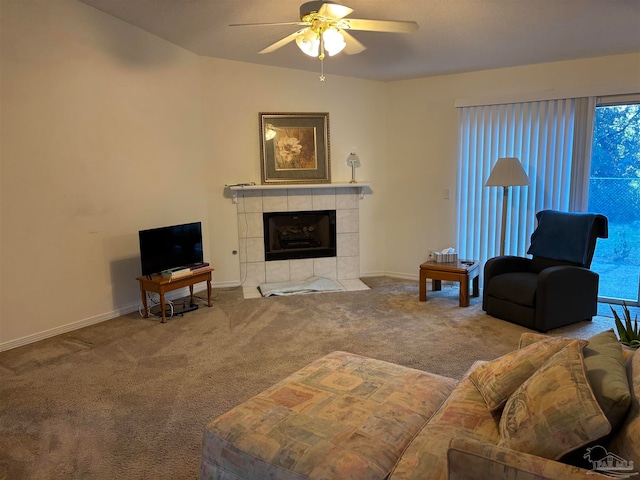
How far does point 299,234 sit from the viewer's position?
5.97 meters

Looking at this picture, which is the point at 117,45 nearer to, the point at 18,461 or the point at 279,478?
the point at 18,461

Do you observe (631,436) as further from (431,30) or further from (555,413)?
(431,30)

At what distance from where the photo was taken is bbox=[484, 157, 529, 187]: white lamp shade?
474cm

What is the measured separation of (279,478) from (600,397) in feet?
3.56

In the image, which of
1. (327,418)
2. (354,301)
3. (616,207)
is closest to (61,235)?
(354,301)

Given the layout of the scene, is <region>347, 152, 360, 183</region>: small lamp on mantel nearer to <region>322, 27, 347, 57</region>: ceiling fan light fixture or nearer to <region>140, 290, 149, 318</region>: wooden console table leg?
<region>322, 27, 347, 57</region>: ceiling fan light fixture

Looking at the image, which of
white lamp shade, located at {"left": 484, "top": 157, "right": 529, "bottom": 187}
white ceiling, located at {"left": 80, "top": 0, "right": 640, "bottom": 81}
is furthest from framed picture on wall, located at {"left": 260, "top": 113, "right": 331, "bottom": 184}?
white lamp shade, located at {"left": 484, "top": 157, "right": 529, "bottom": 187}

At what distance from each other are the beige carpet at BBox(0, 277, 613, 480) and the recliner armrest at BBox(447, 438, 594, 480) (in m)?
1.41

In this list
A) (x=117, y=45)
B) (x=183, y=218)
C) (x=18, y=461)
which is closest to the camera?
(x=18, y=461)

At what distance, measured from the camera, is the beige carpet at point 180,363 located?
2352 mm

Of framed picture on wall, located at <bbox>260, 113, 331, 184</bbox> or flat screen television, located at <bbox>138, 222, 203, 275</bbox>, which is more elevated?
framed picture on wall, located at <bbox>260, 113, 331, 184</bbox>

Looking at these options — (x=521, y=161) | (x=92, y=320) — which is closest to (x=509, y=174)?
(x=521, y=161)

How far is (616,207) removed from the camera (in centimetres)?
486

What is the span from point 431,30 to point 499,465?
3671 mm
